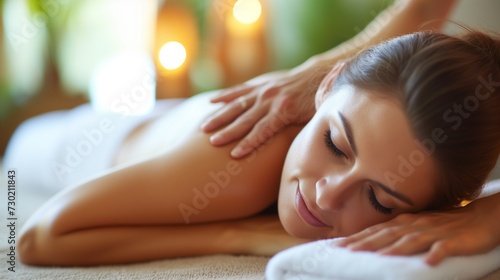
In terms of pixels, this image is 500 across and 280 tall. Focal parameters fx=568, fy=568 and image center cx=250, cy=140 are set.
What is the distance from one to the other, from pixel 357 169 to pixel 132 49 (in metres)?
2.21

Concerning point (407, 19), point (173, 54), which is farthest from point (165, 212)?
point (173, 54)

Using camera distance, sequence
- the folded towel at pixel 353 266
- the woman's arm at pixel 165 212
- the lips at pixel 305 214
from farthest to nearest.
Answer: the woman's arm at pixel 165 212, the lips at pixel 305 214, the folded towel at pixel 353 266

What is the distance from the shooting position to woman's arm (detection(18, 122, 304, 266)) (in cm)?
103

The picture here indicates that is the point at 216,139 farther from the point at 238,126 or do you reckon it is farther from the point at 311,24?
the point at 311,24

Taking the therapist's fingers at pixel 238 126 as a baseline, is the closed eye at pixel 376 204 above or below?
below

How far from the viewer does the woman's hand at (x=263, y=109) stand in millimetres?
1118

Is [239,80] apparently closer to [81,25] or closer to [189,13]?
[189,13]

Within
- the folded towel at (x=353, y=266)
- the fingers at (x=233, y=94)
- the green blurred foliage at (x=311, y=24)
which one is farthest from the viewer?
the green blurred foliage at (x=311, y=24)

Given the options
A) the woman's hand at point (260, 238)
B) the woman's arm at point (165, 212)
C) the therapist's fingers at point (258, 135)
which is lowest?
the woman's hand at point (260, 238)

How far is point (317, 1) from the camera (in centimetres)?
224

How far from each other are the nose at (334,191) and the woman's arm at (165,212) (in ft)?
0.69

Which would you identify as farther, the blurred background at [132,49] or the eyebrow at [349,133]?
the blurred background at [132,49]

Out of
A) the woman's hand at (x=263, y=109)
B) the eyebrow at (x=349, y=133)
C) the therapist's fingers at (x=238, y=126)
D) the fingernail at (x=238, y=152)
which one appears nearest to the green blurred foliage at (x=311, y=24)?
the woman's hand at (x=263, y=109)

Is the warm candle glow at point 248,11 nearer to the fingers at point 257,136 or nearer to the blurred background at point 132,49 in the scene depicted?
the blurred background at point 132,49
